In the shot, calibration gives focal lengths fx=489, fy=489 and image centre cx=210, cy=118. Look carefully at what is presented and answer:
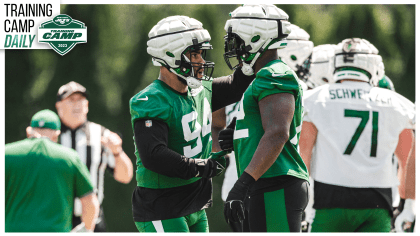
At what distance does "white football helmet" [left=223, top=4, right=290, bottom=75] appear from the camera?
2.88 metres

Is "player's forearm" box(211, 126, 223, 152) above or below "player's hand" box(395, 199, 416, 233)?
above

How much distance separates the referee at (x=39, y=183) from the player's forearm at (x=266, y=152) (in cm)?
166

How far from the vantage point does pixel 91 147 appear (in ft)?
17.0

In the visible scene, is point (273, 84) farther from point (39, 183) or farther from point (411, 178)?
point (411, 178)

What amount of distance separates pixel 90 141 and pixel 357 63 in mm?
2866

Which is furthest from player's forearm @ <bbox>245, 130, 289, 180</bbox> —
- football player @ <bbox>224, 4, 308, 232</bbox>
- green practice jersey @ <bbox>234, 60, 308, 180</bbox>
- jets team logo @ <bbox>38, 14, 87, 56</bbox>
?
jets team logo @ <bbox>38, 14, 87, 56</bbox>

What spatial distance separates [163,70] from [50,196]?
1350 millimetres

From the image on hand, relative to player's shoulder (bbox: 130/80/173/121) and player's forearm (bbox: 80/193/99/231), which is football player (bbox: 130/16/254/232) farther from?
player's forearm (bbox: 80/193/99/231)

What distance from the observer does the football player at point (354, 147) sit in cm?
354

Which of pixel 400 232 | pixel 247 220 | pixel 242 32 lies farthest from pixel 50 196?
pixel 400 232

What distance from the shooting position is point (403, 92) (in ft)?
22.9

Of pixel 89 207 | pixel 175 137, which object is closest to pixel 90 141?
pixel 89 207

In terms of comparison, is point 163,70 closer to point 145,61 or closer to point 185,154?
point 185,154

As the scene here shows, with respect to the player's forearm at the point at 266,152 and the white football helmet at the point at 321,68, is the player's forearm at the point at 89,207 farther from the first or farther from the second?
the white football helmet at the point at 321,68
